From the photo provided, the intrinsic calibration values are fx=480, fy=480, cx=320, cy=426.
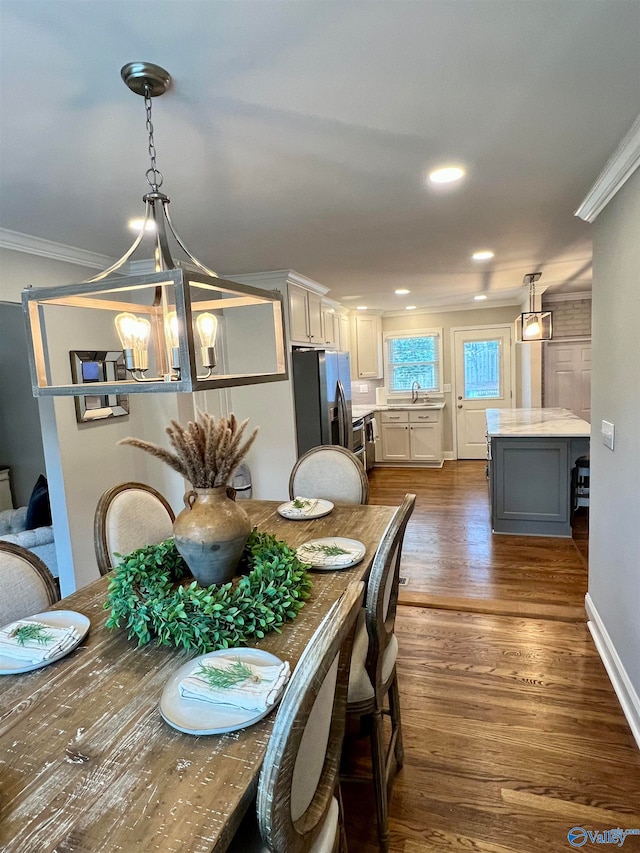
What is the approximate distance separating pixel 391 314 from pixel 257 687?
22.4ft

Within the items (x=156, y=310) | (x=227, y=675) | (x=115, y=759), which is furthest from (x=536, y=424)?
(x=115, y=759)

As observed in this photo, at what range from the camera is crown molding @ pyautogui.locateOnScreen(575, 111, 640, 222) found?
1.80 meters

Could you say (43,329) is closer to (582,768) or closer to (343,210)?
(343,210)

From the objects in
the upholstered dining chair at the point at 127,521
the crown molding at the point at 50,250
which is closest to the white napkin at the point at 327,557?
the upholstered dining chair at the point at 127,521

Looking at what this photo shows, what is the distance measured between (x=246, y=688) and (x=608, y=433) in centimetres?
208

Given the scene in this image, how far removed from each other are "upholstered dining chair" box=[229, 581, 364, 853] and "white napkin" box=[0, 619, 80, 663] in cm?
65

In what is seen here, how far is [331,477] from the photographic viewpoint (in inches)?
112

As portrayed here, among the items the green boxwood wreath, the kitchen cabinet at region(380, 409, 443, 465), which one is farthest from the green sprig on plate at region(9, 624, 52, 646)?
the kitchen cabinet at region(380, 409, 443, 465)

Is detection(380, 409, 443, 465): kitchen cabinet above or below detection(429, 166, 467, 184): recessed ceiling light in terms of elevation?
below

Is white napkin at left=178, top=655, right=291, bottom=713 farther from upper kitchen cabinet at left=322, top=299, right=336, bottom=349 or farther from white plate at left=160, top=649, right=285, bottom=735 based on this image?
upper kitchen cabinet at left=322, top=299, right=336, bottom=349

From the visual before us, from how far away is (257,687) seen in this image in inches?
43.5

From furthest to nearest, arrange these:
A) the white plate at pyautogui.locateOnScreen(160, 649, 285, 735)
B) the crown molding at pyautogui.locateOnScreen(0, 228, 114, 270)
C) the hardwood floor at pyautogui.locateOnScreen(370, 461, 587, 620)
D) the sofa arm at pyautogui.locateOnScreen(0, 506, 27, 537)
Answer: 1. the sofa arm at pyautogui.locateOnScreen(0, 506, 27, 537)
2. the hardwood floor at pyautogui.locateOnScreen(370, 461, 587, 620)
3. the crown molding at pyautogui.locateOnScreen(0, 228, 114, 270)
4. the white plate at pyautogui.locateOnScreen(160, 649, 285, 735)

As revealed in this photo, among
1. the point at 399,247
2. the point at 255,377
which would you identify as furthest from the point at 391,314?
the point at 255,377

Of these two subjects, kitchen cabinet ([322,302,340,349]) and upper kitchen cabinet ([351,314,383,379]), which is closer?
kitchen cabinet ([322,302,340,349])
